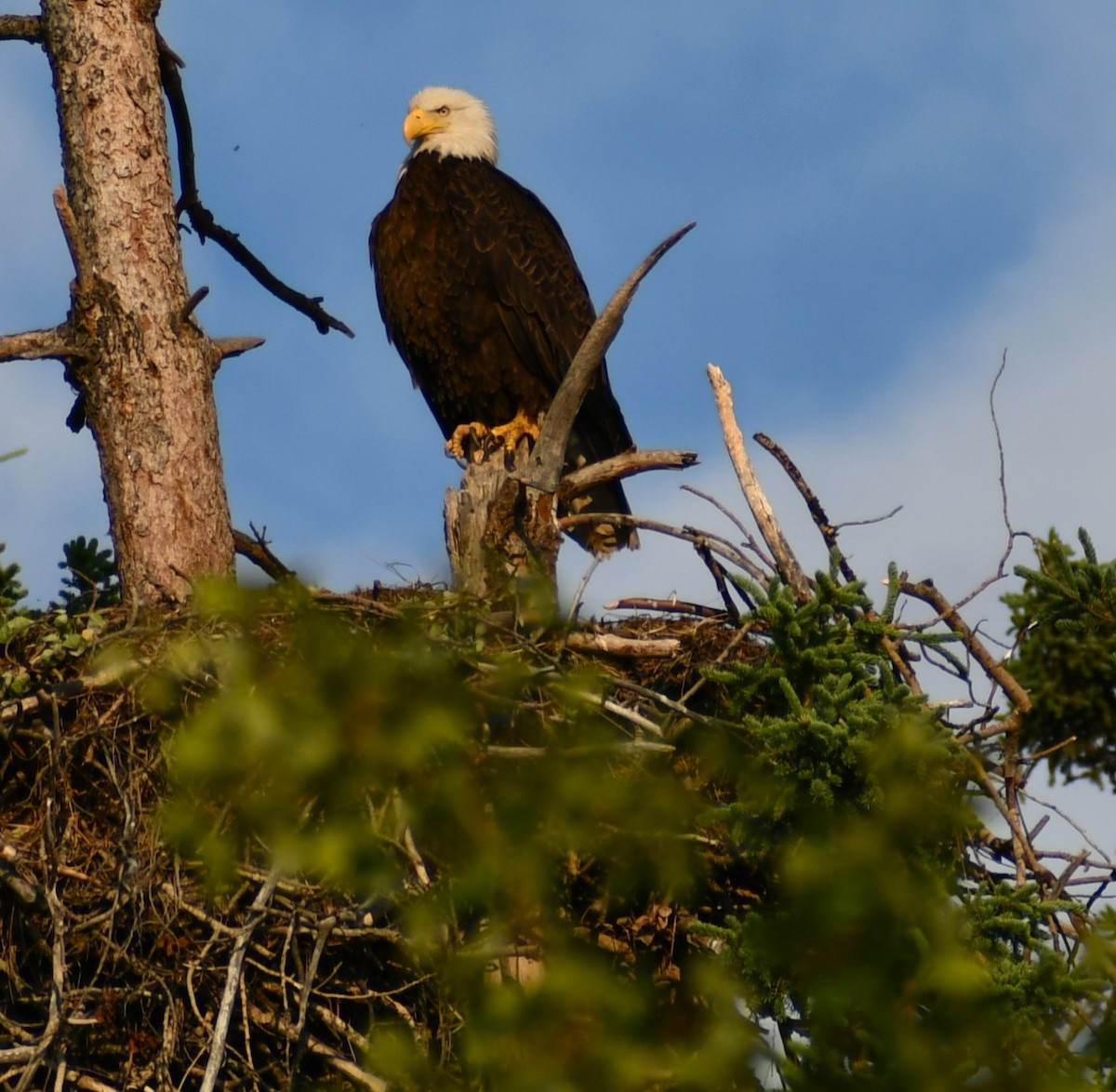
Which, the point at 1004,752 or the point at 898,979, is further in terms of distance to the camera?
the point at 1004,752

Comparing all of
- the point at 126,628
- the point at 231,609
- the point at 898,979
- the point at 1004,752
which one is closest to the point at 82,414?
the point at 126,628

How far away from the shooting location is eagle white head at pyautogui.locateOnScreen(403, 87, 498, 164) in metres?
8.89

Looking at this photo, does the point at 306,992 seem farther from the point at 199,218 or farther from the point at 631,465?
the point at 199,218

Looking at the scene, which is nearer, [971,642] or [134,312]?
[971,642]

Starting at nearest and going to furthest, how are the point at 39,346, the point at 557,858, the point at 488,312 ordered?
the point at 557,858 < the point at 39,346 < the point at 488,312

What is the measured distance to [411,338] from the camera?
8234 millimetres

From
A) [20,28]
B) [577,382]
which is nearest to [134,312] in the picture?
[20,28]

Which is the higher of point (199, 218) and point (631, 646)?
point (199, 218)

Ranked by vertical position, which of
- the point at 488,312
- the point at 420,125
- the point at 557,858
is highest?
the point at 420,125

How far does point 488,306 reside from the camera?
802 centimetres

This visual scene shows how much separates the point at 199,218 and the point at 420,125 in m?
1.99

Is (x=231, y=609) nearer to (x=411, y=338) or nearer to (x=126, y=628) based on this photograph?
(x=126, y=628)

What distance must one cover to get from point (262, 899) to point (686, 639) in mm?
1926

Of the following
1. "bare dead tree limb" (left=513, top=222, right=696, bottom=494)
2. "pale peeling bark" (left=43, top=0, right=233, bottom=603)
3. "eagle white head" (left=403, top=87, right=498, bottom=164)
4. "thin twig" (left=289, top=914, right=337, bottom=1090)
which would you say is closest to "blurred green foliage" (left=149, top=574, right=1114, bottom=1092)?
"thin twig" (left=289, top=914, right=337, bottom=1090)
